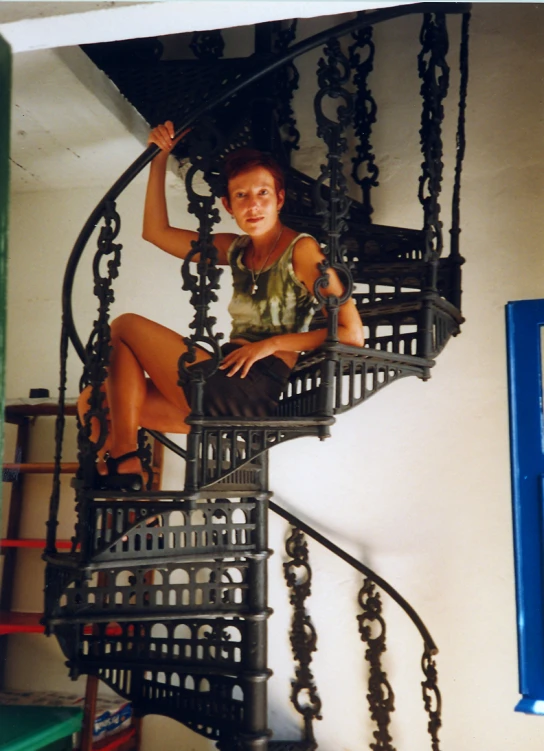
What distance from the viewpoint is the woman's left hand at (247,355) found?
2.39 metres

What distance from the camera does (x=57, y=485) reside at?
260 centimetres

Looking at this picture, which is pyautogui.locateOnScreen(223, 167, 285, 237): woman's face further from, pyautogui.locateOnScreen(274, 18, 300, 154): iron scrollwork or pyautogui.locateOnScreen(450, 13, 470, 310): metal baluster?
pyautogui.locateOnScreen(274, 18, 300, 154): iron scrollwork

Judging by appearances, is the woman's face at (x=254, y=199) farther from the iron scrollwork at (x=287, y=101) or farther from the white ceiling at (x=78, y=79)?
the iron scrollwork at (x=287, y=101)

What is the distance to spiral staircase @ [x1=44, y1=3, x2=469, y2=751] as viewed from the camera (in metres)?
2.38

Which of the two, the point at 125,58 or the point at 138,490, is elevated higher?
the point at 125,58

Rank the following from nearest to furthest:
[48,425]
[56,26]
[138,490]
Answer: [56,26], [138,490], [48,425]

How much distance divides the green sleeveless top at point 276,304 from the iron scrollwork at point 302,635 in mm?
1200

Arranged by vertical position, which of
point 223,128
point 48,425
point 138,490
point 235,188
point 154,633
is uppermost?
point 223,128

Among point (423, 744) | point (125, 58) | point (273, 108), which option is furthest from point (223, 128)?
point (423, 744)

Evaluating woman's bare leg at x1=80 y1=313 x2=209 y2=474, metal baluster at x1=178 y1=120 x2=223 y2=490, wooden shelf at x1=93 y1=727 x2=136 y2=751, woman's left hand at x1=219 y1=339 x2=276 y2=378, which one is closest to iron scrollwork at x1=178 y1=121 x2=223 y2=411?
metal baluster at x1=178 y1=120 x2=223 y2=490

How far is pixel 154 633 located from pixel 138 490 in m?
1.34

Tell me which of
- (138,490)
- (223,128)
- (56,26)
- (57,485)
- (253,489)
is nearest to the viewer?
(56,26)

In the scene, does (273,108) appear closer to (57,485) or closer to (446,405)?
(446,405)

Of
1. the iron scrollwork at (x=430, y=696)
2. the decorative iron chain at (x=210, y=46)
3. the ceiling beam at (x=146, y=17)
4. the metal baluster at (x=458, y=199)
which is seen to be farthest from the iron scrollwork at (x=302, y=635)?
the ceiling beam at (x=146, y=17)
